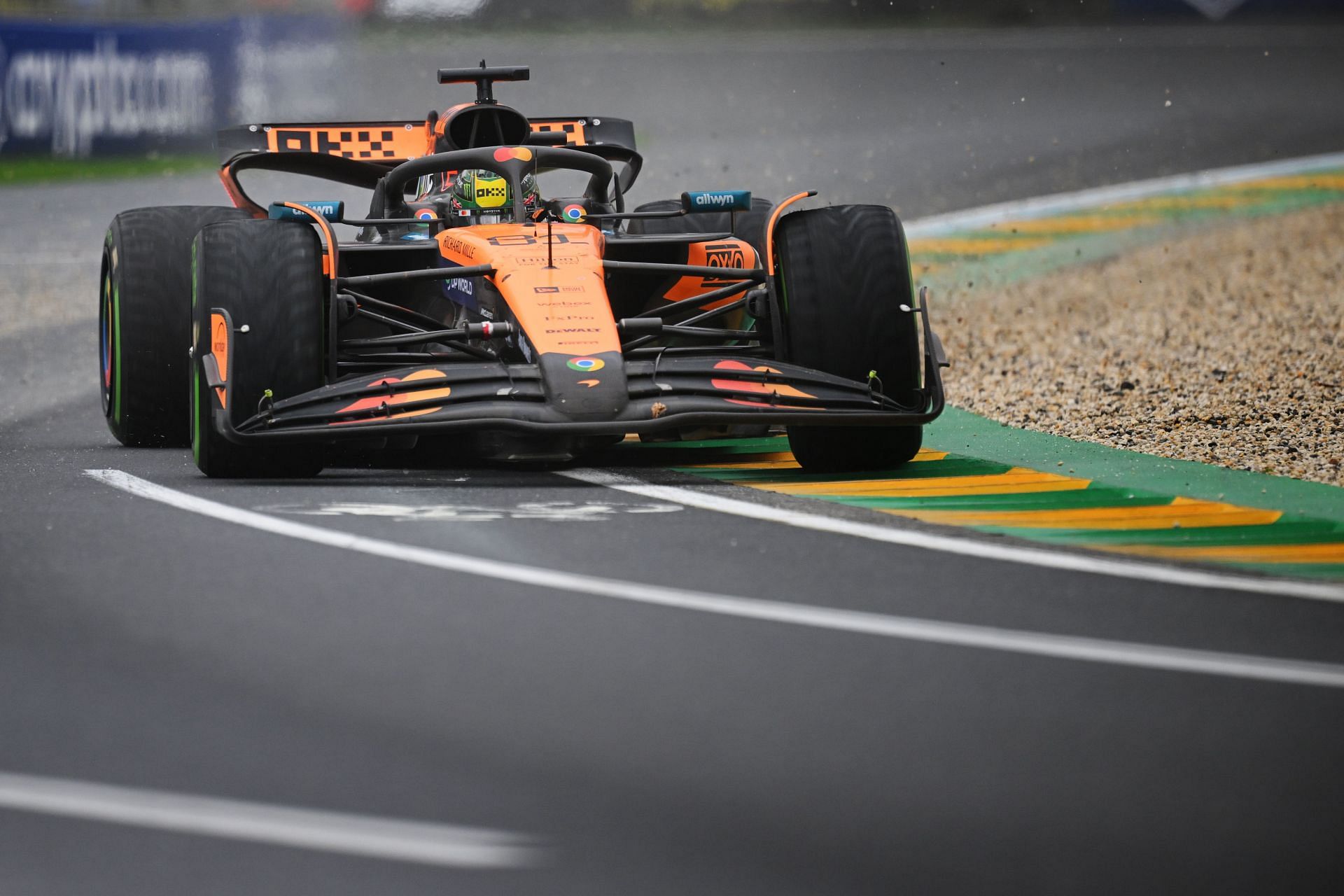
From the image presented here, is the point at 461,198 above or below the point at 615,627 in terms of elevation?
above

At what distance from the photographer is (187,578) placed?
18.3ft

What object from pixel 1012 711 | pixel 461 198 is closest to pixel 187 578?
pixel 1012 711

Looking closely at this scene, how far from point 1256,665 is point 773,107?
22.0m

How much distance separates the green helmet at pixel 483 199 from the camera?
8.86m

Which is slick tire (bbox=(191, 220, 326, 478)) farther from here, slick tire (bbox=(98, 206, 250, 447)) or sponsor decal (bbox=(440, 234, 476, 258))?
slick tire (bbox=(98, 206, 250, 447))

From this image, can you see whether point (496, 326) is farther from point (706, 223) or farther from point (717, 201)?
point (706, 223)

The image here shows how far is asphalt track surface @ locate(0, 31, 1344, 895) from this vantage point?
3.52 meters

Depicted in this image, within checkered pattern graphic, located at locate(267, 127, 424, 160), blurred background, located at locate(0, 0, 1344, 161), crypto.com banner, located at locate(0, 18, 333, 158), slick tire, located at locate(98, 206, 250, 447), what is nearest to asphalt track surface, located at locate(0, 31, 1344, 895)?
slick tire, located at locate(98, 206, 250, 447)

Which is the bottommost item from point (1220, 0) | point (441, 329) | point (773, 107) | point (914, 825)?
point (914, 825)

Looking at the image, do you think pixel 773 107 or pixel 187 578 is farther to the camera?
pixel 773 107

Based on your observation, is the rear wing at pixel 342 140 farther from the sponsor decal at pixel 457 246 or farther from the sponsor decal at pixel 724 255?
the sponsor decal at pixel 457 246

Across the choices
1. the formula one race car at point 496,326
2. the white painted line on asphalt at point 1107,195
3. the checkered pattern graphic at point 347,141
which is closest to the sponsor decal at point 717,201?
the formula one race car at point 496,326

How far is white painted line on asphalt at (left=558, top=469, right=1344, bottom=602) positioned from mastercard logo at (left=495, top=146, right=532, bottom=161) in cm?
207

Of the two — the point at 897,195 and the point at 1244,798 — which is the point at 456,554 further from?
the point at 897,195
